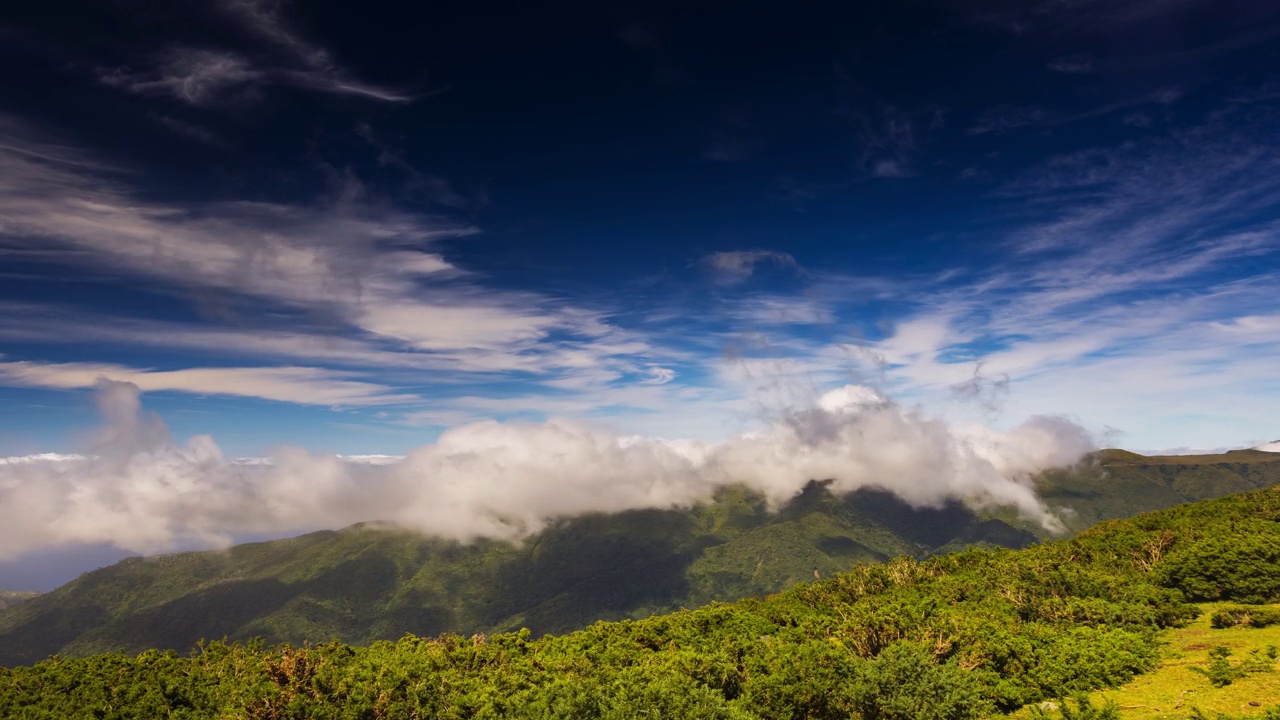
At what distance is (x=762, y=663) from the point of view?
7006cm

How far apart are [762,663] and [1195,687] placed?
40.5 metres

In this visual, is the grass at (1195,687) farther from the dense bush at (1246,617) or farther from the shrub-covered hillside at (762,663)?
the shrub-covered hillside at (762,663)

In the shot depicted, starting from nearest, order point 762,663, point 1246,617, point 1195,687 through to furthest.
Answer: point 1195,687, point 762,663, point 1246,617

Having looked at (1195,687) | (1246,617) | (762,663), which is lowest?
(1246,617)

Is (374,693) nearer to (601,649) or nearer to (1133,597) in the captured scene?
(601,649)

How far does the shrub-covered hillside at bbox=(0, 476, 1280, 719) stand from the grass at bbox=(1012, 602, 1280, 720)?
259 centimetres

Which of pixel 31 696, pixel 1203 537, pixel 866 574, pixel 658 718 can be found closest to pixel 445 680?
pixel 658 718

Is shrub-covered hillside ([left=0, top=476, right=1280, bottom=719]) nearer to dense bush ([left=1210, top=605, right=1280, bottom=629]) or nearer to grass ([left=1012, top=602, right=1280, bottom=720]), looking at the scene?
grass ([left=1012, top=602, right=1280, bottom=720])

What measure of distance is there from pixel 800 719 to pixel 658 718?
23.2m

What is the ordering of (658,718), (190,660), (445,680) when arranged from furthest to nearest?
(190,660), (445,680), (658,718)

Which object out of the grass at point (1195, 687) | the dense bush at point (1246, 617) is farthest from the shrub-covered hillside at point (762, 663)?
the dense bush at point (1246, 617)

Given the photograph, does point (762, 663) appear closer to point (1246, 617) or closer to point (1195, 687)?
point (1195, 687)

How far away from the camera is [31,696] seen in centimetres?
6612

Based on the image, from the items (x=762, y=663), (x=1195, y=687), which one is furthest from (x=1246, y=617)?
(x=762, y=663)
